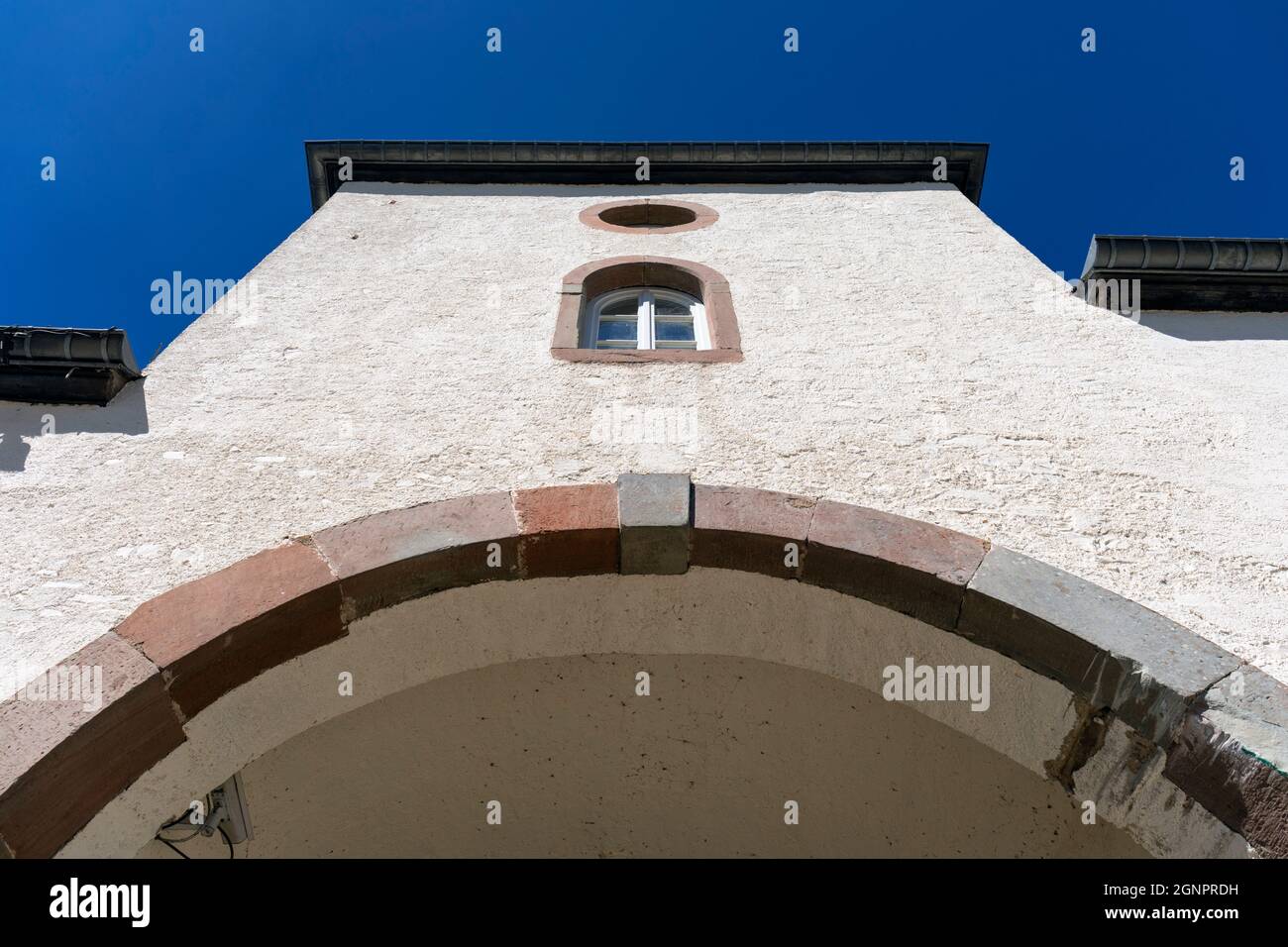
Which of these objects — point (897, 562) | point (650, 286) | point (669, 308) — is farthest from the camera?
point (650, 286)

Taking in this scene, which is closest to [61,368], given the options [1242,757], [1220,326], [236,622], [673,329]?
[236,622]

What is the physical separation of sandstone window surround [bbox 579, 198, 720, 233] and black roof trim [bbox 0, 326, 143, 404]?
11.0 feet

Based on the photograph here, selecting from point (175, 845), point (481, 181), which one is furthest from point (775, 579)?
point (481, 181)

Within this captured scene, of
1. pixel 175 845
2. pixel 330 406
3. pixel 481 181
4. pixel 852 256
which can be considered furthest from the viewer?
pixel 481 181

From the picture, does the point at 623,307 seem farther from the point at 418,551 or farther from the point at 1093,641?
the point at 1093,641

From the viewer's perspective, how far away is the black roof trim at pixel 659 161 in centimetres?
765

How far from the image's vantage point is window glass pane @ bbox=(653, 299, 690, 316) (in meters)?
5.84

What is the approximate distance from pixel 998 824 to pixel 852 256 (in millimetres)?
3344

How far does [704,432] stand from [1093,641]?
170cm

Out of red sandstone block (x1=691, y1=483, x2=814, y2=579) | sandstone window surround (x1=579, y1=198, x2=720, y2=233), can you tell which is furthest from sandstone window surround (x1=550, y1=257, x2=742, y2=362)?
red sandstone block (x1=691, y1=483, x2=814, y2=579)

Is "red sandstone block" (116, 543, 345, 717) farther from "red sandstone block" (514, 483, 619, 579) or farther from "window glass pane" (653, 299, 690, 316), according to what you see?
"window glass pane" (653, 299, 690, 316)

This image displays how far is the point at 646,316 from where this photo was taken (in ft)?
18.8
